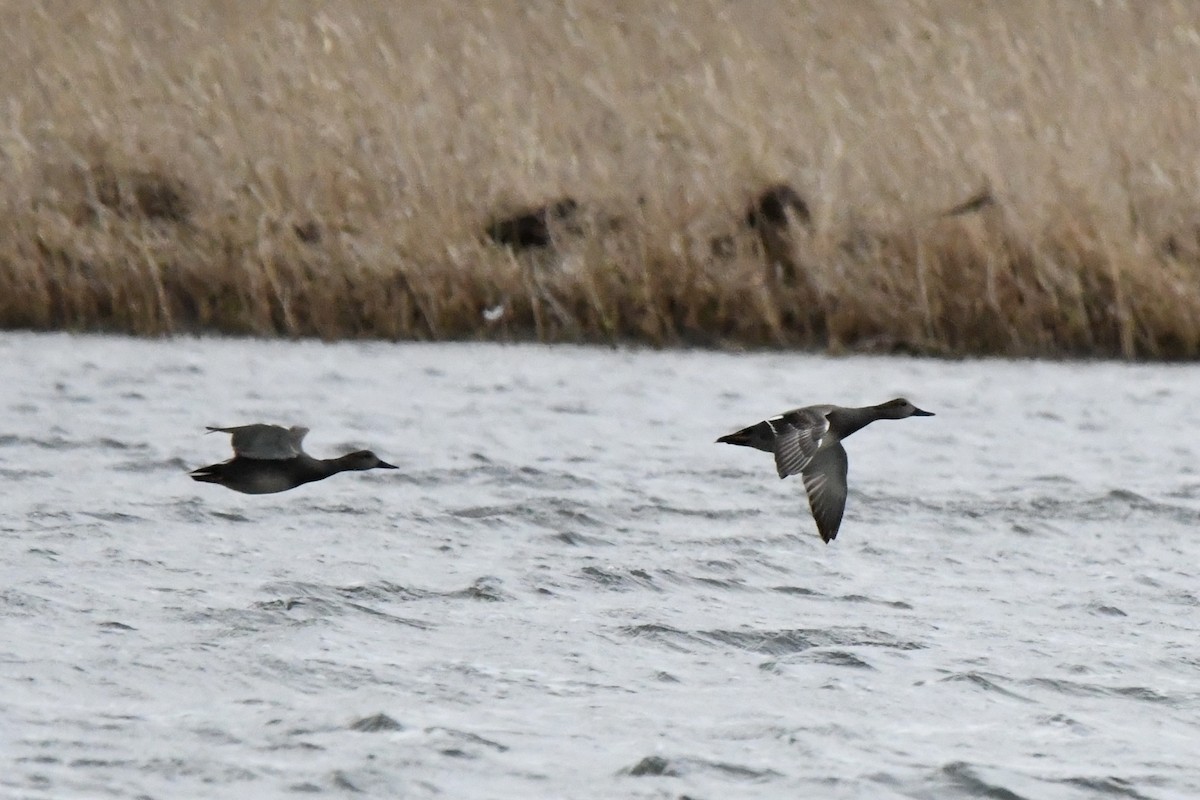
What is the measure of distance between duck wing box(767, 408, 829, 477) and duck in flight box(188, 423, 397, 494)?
45.7 inches

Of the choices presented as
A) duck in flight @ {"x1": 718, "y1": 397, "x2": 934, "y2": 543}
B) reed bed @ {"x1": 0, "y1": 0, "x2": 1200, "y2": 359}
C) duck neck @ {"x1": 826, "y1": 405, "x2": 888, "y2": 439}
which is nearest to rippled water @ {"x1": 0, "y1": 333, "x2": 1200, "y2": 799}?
reed bed @ {"x1": 0, "y1": 0, "x2": 1200, "y2": 359}

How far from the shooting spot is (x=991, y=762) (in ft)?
15.0

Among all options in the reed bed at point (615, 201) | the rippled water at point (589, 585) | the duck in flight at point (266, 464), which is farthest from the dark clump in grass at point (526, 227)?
the duck in flight at point (266, 464)

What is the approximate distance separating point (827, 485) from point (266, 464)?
4.51 feet

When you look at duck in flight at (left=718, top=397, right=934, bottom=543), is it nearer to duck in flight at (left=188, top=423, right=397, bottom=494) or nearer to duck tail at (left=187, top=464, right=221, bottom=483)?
duck in flight at (left=188, top=423, right=397, bottom=494)

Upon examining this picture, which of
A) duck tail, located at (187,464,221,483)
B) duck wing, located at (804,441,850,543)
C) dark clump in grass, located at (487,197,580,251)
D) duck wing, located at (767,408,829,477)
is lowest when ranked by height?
duck wing, located at (804,441,850,543)

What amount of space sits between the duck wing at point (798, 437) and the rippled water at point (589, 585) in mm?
488

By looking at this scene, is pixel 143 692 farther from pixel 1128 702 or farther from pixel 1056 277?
pixel 1056 277

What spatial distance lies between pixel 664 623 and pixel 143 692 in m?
1.42

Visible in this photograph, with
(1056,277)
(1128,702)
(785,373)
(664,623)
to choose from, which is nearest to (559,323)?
(785,373)

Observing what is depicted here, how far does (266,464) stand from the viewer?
18.3ft

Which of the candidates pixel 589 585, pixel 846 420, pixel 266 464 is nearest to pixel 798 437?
pixel 846 420

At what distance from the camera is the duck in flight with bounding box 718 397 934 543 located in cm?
519

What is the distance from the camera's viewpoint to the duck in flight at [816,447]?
5.19m
